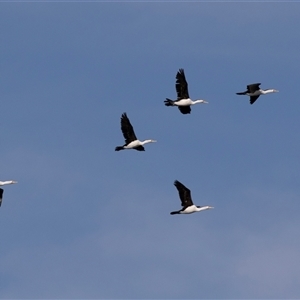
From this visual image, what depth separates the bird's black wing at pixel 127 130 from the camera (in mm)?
86125

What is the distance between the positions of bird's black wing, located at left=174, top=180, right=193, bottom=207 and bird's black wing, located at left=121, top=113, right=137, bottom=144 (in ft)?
22.0

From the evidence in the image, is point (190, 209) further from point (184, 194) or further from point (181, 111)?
point (181, 111)

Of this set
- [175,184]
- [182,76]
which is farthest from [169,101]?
[175,184]

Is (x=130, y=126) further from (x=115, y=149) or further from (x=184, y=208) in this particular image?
(x=184, y=208)

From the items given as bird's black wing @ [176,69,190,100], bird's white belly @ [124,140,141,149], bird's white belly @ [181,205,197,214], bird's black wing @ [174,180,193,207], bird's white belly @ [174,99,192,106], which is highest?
bird's black wing @ [176,69,190,100]

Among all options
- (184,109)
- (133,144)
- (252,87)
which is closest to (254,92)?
(252,87)

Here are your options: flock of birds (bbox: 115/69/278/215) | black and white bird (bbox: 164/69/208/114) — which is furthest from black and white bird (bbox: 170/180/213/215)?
black and white bird (bbox: 164/69/208/114)

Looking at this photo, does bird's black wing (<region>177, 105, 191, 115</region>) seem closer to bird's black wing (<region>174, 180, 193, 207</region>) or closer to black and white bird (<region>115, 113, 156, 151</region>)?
black and white bird (<region>115, 113, 156, 151</region>)

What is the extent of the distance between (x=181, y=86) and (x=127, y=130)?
5353 mm

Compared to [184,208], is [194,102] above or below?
above

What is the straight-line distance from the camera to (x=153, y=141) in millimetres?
91125

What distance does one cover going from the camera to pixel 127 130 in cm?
8650

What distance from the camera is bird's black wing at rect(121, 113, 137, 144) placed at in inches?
3391

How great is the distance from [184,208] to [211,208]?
344 cm
